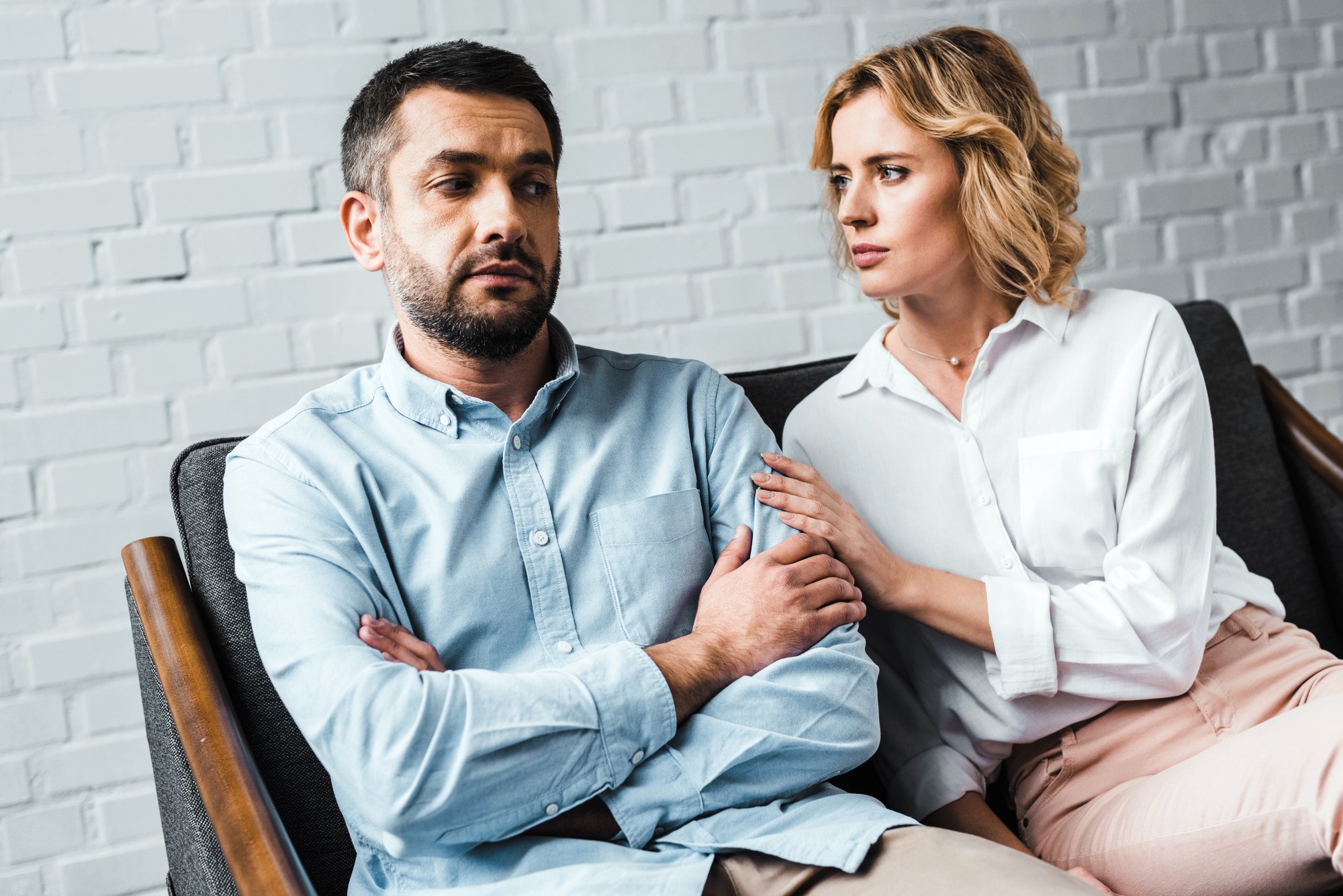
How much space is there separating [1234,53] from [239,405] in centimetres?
230

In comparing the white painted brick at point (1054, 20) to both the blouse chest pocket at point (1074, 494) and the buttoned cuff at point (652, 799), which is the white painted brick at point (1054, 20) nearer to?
the blouse chest pocket at point (1074, 494)

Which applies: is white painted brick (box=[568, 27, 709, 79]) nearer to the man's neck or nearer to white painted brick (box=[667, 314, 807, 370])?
white painted brick (box=[667, 314, 807, 370])

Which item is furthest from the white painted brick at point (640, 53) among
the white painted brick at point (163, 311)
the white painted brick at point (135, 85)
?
the white painted brick at point (163, 311)

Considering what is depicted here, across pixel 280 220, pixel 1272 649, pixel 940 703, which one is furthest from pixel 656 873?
pixel 280 220

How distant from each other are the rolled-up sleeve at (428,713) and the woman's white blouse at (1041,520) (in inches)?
20.1

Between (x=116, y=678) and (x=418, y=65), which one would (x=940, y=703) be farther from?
(x=116, y=678)

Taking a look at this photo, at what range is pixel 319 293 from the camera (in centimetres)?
202

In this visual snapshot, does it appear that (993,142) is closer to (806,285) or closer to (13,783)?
(806,285)

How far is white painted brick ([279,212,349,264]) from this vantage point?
6.57 ft

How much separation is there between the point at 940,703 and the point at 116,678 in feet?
4.72

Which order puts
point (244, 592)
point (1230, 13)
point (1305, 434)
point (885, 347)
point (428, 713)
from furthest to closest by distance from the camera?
point (1230, 13), point (1305, 434), point (885, 347), point (244, 592), point (428, 713)

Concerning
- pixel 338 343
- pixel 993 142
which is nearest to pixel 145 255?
pixel 338 343

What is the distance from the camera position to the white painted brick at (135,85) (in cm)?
190

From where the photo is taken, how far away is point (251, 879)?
1033 millimetres
